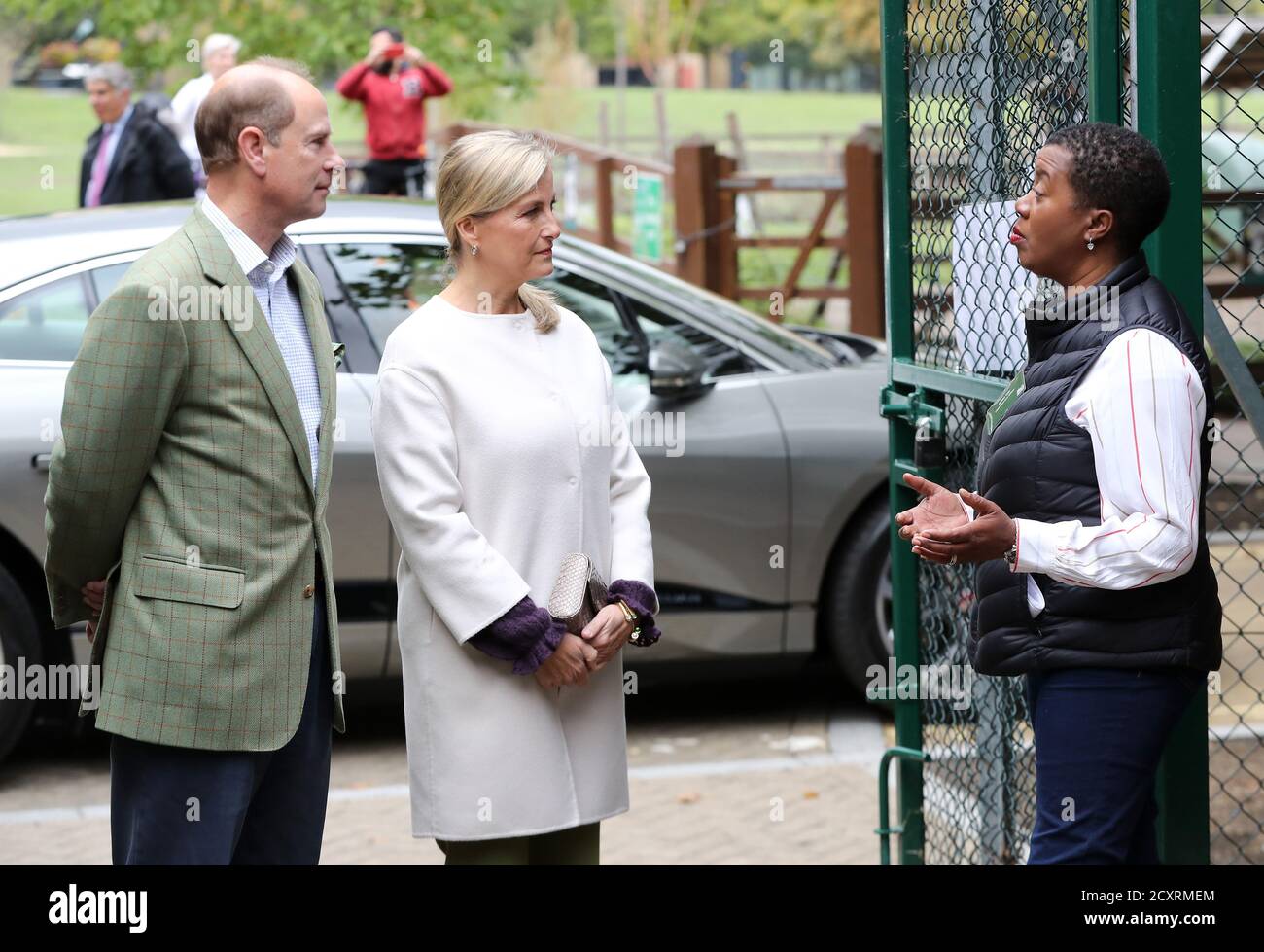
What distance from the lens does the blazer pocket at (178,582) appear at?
304cm

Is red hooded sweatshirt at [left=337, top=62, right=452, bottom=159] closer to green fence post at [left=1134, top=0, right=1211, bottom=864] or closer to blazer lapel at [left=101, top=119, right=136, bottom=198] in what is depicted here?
blazer lapel at [left=101, top=119, right=136, bottom=198]

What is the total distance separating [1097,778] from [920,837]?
161 centimetres

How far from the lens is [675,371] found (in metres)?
5.98

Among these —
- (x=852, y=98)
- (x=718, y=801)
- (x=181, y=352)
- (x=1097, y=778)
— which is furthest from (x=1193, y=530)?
(x=852, y=98)

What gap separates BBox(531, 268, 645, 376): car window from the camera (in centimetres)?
613

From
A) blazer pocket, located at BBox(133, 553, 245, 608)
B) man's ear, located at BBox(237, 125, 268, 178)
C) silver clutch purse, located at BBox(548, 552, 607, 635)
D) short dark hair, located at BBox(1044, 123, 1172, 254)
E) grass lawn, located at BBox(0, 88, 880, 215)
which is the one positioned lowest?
grass lawn, located at BBox(0, 88, 880, 215)

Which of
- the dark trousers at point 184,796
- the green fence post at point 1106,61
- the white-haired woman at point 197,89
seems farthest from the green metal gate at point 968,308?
the white-haired woman at point 197,89

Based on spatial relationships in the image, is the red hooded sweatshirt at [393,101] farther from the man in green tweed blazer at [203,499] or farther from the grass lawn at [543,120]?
the grass lawn at [543,120]

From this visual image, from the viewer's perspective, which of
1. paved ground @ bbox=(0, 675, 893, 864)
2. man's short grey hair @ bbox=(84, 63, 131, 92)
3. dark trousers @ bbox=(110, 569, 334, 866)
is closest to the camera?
dark trousers @ bbox=(110, 569, 334, 866)

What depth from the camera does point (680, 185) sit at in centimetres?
1284

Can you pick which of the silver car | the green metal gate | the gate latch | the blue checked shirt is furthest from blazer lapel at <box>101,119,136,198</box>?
the blue checked shirt

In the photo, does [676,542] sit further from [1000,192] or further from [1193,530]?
[1193,530]

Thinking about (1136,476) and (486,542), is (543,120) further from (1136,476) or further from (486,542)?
(1136,476)

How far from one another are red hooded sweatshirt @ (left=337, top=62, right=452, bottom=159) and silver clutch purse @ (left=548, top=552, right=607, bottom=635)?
9309 mm
